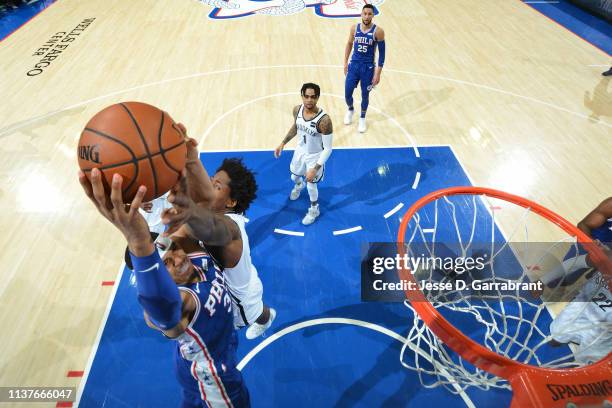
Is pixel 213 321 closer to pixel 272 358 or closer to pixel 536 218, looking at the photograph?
pixel 272 358

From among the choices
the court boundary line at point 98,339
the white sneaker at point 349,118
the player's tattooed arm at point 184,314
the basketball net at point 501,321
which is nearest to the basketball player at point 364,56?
the white sneaker at point 349,118

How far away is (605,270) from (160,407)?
142 inches

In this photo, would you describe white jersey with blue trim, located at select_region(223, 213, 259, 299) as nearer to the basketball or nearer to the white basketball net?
the basketball

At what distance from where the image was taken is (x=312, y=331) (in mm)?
3605

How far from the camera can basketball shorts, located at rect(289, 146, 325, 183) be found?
449 centimetres

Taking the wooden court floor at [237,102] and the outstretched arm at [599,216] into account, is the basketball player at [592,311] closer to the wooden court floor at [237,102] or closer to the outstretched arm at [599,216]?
the outstretched arm at [599,216]

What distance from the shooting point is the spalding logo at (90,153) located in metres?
1.58

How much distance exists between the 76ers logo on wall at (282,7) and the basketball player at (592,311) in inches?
378

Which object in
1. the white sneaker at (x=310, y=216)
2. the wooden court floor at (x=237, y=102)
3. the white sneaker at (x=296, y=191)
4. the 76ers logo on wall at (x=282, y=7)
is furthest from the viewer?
the 76ers logo on wall at (x=282, y=7)

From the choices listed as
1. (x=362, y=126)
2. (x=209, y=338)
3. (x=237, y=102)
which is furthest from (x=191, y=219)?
(x=237, y=102)

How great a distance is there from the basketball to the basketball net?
1.60 m

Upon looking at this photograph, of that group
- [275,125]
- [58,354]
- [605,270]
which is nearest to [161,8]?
[275,125]

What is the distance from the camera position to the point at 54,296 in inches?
156

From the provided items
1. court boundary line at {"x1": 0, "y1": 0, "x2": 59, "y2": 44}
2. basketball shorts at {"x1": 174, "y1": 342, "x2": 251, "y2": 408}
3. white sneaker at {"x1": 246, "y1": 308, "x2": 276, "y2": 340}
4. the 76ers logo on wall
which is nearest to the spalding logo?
basketball shorts at {"x1": 174, "y1": 342, "x2": 251, "y2": 408}
